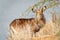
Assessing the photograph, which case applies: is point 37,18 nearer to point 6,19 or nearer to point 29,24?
point 29,24

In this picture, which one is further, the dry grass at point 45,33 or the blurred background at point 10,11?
the blurred background at point 10,11

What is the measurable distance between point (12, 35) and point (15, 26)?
0.08 metres

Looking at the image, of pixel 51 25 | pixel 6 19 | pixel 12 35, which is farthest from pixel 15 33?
pixel 51 25

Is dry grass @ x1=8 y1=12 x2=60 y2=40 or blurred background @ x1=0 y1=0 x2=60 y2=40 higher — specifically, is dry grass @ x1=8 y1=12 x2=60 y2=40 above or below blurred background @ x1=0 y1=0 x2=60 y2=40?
below

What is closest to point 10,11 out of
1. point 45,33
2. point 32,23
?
point 32,23

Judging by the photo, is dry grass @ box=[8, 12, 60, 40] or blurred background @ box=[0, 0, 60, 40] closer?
dry grass @ box=[8, 12, 60, 40]

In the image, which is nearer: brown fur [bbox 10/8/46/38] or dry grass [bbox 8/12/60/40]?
dry grass [bbox 8/12/60/40]

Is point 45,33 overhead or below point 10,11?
below

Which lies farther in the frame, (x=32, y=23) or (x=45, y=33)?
(x=32, y=23)

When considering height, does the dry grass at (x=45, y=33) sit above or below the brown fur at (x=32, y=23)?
below

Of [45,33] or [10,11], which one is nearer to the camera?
[45,33]

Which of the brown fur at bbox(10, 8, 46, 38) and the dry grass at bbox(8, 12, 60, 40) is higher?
the brown fur at bbox(10, 8, 46, 38)

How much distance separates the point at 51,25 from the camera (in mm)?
1520

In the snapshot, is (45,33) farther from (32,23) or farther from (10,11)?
(10,11)
